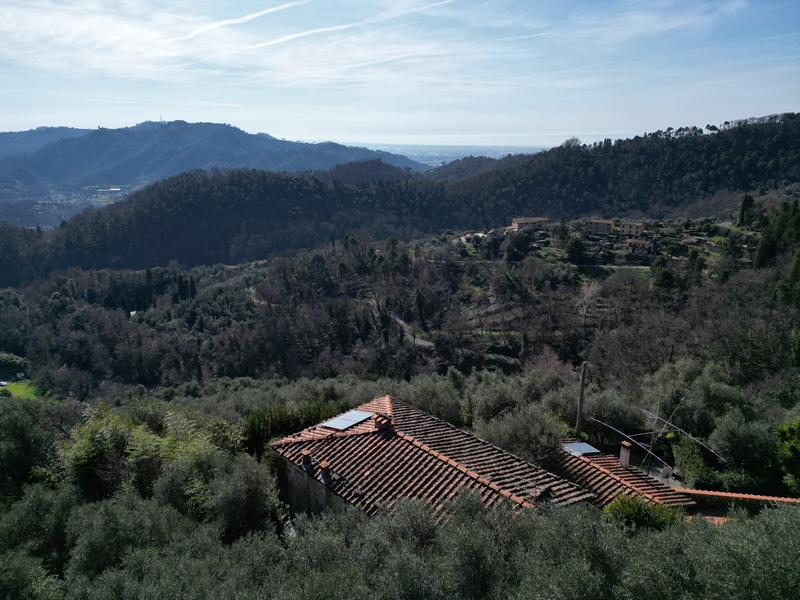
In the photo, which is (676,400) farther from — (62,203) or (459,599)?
(62,203)

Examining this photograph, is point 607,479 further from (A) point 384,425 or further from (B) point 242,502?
(B) point 242,502

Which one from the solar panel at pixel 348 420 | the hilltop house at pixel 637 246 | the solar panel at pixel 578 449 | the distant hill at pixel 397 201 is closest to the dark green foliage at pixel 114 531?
the solar panel at pixel 348 420

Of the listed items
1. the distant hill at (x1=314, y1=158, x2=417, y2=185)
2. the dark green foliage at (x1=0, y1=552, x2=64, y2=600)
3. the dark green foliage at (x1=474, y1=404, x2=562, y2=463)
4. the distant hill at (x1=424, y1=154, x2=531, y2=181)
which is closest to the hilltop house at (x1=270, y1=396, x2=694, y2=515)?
the dark green foliage at (x1=474, y1=404, x2=562, y2=463)

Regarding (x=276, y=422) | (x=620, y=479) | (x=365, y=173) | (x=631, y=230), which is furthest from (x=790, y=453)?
(x=365, y=173)

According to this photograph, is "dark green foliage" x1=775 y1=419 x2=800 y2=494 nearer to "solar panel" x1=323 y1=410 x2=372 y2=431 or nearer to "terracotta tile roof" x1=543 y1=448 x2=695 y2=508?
"terracotta tile roof" x1=543 y1=448 x2=695 y2=508

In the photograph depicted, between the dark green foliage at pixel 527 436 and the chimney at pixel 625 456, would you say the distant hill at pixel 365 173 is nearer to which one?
the dark green foliage at pixel 527 436

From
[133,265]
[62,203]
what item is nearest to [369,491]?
[133,265]
